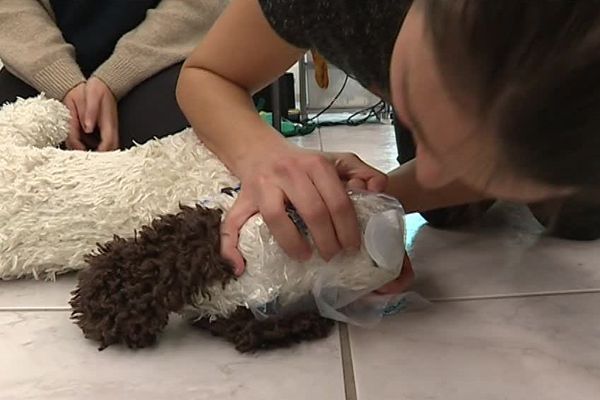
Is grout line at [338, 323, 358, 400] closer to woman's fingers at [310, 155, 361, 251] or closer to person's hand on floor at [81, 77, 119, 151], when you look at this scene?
woman's fingers at [310, 155, 361, 251]

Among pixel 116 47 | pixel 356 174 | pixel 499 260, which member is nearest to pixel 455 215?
pixel 499 260

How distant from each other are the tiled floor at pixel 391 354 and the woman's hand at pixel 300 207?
0.07m

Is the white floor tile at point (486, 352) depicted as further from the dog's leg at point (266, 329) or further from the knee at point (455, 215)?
the knee at point (455, 215)

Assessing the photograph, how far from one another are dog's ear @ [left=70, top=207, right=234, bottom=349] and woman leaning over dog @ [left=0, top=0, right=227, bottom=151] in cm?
37

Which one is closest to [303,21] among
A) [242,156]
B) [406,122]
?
[242,156]

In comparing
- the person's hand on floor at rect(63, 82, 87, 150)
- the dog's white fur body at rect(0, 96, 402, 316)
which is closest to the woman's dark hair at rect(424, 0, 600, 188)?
the dog's white fur body at rect(0, 96, 402, 316)

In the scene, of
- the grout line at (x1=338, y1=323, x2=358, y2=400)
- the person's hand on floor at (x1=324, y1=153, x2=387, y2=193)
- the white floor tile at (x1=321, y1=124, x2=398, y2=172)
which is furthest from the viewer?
the white floor tile at (x1=321, y1=124, x2=398, y2=172)

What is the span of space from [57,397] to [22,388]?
0.10 feet

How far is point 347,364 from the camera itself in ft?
2.09

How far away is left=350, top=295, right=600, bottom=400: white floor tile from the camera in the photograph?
598 millimetres

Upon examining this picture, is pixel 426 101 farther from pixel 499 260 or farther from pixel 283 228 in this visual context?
pixel 499 260

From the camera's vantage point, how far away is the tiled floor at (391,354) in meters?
0.60

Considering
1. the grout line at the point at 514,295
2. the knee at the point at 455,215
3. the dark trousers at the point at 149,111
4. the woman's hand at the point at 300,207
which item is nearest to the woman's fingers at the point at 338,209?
the woman's hand at the point at 300,207

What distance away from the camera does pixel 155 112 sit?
107 cm
